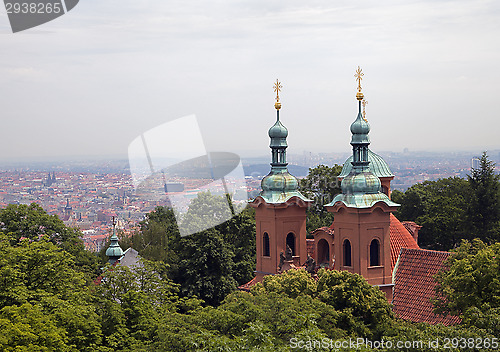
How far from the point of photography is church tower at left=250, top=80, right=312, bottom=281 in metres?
40.5

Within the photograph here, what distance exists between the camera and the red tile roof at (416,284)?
1342 inches

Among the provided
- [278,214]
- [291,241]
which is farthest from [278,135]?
[291,241]

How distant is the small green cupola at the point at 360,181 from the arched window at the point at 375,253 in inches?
81.8

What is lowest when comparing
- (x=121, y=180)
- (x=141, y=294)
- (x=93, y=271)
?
(x=93, y=271)

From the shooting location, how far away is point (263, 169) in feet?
147

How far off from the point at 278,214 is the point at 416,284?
29.7 ft

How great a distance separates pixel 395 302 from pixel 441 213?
2337 centimetres

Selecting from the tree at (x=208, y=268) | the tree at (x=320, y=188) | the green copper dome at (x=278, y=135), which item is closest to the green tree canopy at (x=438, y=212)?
the tree at (x=320, y=188)

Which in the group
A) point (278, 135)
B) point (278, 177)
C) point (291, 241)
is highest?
point (278, 135)

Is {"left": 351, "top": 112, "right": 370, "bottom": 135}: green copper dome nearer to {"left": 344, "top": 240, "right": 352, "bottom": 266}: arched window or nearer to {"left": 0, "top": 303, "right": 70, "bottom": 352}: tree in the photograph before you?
{"left": 344, "top": 240, "right": 352, "bottom": 266}: arched window

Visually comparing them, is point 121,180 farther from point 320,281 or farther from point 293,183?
point 320,281

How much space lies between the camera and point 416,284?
3559 centimetres

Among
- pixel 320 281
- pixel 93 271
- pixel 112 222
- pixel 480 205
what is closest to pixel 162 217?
pixel 112 222

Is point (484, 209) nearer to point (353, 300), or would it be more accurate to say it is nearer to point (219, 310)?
point (353, 300)
